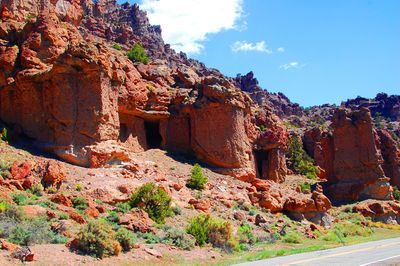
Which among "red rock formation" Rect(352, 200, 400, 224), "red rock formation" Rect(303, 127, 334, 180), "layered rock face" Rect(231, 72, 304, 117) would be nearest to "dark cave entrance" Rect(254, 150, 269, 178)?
"red rock formation" Rect(352, 200, 400, 224)

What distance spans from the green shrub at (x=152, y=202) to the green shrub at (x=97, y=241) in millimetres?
5432

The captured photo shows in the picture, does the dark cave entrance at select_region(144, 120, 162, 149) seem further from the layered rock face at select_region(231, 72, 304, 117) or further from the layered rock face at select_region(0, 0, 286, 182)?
the layered rock face at select_region(231, 72, 304, 117)

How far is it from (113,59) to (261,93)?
82.3 metres

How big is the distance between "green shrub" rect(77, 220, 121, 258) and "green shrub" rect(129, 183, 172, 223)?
543 cm

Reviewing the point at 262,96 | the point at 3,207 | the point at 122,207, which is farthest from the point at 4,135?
the point at 262,96

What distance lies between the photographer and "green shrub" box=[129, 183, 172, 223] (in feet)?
58.8

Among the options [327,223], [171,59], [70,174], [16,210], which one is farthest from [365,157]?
[171,59]

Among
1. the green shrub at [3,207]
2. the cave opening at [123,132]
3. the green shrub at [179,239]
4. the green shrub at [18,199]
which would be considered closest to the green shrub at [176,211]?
the green shrub at [179,239]

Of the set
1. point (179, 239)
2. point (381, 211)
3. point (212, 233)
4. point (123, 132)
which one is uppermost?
point (123, 132)

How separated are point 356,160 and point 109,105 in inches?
1066

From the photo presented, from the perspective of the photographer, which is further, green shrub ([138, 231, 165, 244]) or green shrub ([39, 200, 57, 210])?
green shrub ([39, 200, 57, 210])

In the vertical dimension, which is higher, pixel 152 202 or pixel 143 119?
pixel 143 119

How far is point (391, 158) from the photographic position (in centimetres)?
4262

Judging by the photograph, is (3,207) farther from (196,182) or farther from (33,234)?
(196,182)
